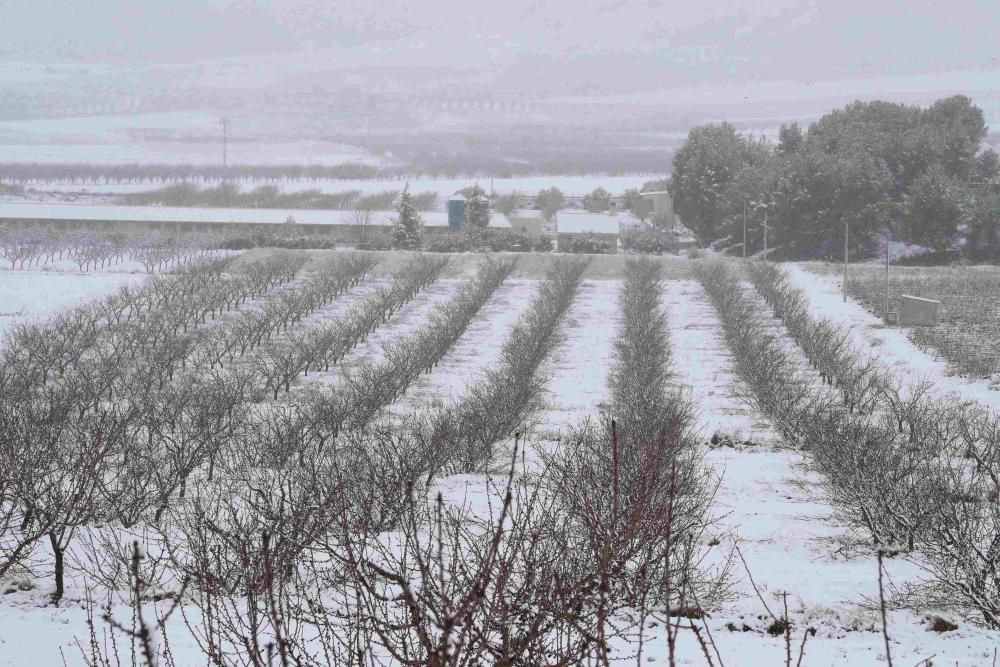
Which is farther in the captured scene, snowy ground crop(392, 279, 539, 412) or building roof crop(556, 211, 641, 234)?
building roof crop(556, 211, 641, 234)

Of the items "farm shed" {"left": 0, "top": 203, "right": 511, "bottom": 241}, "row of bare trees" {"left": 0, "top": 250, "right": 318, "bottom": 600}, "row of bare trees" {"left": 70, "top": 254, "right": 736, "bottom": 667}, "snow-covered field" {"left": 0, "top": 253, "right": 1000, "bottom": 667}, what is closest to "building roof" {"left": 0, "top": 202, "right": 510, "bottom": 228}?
"farm shed" {"left": 0, "top": 203, "right": 511, "bottom": 241}

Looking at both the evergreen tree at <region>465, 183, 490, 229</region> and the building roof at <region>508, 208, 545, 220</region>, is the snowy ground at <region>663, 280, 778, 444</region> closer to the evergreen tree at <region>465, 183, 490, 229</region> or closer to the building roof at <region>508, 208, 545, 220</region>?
the evergreen tree at <region>465, 183, 490, 229</region>

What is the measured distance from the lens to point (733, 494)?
20.3m

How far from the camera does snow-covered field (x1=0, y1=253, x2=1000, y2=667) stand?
12.1m

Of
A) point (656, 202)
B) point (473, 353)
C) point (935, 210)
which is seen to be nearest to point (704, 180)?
point (935, 210)

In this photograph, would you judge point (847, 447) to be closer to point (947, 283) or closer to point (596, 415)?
point (596, 415)

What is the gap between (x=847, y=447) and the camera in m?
18.3

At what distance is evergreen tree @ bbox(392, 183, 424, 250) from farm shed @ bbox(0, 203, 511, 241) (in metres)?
5.47

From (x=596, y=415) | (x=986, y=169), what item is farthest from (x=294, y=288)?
(x=986, y=169)

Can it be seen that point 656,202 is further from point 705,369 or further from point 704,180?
point 705,369

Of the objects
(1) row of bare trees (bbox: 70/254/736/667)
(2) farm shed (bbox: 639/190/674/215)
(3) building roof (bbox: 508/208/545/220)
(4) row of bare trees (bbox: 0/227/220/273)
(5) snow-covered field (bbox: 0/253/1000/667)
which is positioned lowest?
(5) snow-covered field (bbox: 0/253/1000/667)

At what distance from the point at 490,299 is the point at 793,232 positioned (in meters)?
24.3

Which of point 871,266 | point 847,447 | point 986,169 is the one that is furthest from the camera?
point 986,169

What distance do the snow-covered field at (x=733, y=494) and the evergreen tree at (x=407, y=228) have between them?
994 inches
